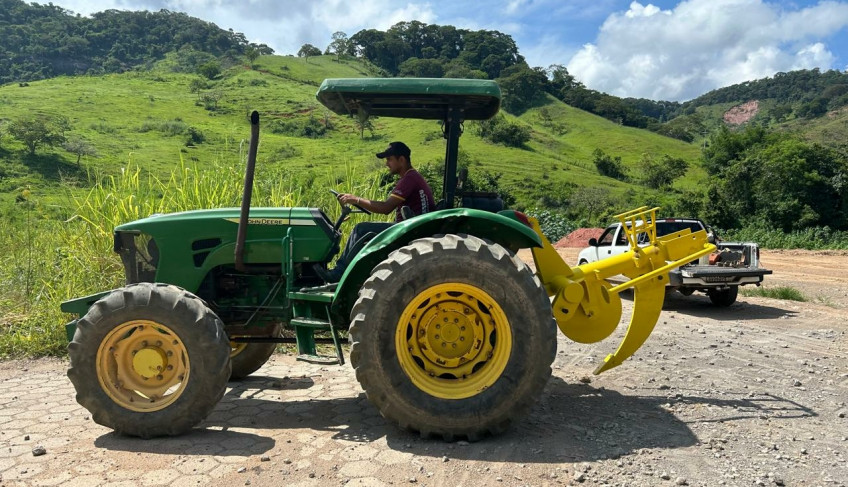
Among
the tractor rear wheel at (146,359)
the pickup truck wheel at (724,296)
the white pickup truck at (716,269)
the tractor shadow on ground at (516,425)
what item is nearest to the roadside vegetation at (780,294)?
the white pickup truck at (716,269)

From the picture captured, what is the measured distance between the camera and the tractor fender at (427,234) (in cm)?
363

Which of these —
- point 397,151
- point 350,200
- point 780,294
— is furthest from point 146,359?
point 780,294

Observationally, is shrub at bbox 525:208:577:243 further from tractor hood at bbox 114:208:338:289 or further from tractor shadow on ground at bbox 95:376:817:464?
tractor hood at bbox 114:208:338:289

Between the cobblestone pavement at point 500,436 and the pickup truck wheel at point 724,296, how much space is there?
4380 mm

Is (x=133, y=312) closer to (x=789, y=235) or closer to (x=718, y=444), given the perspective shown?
(x=718, y=444)

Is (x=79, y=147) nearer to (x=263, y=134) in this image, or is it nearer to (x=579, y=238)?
(x=263, y=134)

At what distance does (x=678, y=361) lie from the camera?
5523 mm

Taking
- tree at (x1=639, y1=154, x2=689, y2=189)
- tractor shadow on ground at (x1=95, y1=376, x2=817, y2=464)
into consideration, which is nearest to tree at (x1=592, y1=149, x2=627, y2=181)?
tree at (x1=639, y1=154, x2=689, y2=189)

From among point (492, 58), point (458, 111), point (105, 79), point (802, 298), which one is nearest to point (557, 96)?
point (492, 58)

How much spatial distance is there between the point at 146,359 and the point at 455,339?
186 centimetres

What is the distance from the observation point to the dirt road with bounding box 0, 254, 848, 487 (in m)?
3.00

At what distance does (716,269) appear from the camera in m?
9.22

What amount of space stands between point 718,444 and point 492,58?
123025mm

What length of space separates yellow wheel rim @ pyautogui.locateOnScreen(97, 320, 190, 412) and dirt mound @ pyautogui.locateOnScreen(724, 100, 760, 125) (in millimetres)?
135376
